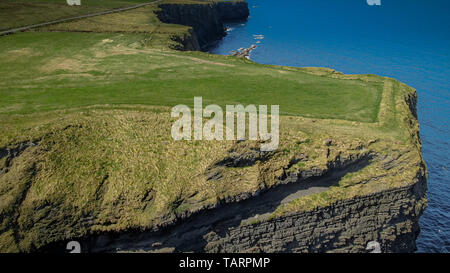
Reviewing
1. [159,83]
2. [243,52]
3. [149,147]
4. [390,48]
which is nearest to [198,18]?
[243,52]

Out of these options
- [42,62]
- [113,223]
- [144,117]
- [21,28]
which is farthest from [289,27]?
[113,223]

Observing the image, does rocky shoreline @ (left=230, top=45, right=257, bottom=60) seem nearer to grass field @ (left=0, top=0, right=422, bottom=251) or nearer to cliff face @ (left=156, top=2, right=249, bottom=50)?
cliff face @ (left=156, top=2, right=249, bottom=50)

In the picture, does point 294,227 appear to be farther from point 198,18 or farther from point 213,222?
point 198,18

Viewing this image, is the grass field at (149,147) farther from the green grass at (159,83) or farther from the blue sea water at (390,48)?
the blue sea water at (390,48)

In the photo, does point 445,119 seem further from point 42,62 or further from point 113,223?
point 42,62

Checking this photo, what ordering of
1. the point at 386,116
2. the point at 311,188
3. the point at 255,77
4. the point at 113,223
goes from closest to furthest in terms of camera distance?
the point at 113,223 → the point at 311,188 → the point at 386,116 → the point at 255,77

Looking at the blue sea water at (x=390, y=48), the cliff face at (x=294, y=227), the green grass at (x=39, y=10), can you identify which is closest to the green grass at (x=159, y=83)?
the cliff face at (x=294, y=227)
